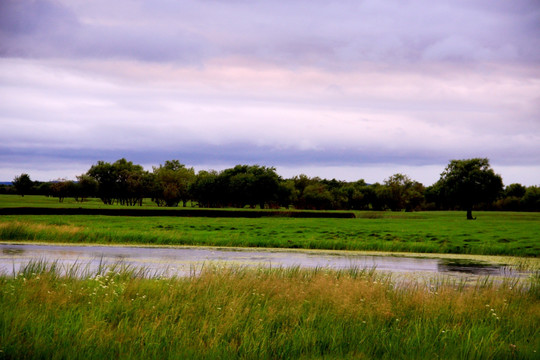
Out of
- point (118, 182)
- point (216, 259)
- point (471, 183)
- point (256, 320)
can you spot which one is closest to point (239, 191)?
point (118, 182)

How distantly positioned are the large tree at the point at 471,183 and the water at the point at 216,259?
171 feet

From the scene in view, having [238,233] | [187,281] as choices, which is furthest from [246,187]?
[187,281]

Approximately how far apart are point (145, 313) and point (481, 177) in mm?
75206

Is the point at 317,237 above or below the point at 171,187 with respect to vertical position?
below

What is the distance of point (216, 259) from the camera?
2827 cm

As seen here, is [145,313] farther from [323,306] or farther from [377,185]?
[377,185]

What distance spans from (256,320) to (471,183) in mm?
73732

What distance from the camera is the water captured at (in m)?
24.8

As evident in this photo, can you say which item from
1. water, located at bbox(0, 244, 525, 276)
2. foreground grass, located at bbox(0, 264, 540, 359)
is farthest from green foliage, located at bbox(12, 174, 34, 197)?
foreground grass, located at bbox(0, 264, 540, 359)

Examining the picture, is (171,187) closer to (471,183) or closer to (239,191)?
(239,191)

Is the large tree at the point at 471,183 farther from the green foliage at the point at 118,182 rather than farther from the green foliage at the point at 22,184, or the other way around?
the green foliage at the point at 22,184

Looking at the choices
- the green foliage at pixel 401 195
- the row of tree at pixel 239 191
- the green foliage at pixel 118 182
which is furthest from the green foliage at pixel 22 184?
the green foliage at pixel 401 195

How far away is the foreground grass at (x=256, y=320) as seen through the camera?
10.5m

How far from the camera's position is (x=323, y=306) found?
1338 centimetres
